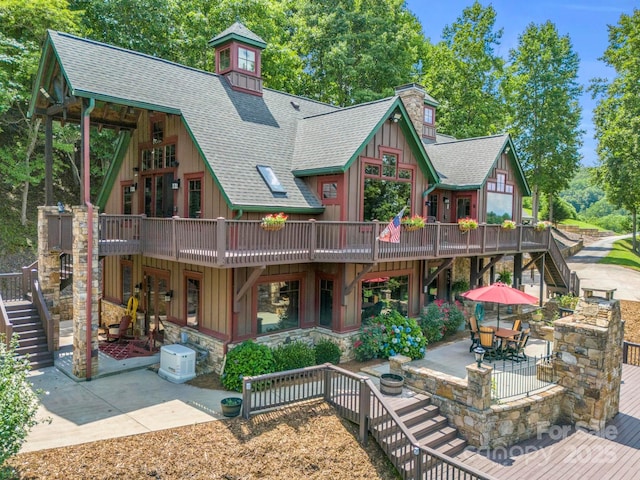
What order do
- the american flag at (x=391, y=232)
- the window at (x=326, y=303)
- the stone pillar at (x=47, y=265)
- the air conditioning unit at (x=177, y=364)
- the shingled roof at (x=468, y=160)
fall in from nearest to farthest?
the air conditioning unit at (x=177, y=364)
the american flag at (x=391, y=232)
the window at (x=326, y=303)
the stone pillar at (x=47, y=265)
the shingled roof at (x=468, y=160)

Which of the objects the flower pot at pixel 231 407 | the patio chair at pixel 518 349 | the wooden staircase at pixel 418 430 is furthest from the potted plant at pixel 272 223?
the patio chair at pixel 518 349

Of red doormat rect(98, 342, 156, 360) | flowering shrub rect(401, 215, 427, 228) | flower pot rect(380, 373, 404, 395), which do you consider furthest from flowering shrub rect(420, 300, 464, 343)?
red doormat rect(98, 342, 156, 360)

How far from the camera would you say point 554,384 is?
1112cm

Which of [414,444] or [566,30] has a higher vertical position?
[566,30]

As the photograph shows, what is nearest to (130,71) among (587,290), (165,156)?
(165,156)

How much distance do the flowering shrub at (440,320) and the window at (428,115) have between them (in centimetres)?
1084

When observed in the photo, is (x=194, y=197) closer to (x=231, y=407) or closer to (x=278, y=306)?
(x=278, y=306)

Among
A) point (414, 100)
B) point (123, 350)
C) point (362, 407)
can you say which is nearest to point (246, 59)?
point (414, 100)

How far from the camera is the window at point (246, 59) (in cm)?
1692

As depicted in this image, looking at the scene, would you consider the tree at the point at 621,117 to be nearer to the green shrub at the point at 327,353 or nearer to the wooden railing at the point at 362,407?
the green shrub at the point at 327,353

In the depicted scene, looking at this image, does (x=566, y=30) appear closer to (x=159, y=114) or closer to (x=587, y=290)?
(x=587, y=290)

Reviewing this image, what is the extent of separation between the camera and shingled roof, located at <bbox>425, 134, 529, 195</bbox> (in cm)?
1856

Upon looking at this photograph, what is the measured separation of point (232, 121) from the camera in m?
14.5

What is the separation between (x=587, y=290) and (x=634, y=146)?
24.3 m
